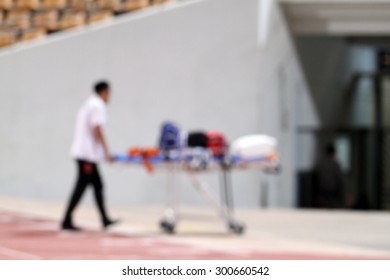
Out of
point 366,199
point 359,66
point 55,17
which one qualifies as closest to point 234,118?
point 55,17

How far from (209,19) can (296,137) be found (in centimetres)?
372

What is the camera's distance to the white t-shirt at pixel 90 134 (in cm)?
1235

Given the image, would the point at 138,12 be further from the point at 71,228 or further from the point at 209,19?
the point at 71,228

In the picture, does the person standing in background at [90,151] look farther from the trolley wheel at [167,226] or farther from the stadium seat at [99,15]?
the stadium seat at [99,15]

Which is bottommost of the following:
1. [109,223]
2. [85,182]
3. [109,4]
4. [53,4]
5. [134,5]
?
[109,223]

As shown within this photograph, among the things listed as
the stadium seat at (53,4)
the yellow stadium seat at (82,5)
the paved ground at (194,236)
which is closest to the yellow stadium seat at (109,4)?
the yellow stadium seat at (82,5)

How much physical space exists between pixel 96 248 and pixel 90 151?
7.11ft

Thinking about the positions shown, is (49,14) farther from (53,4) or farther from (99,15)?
(99,15)

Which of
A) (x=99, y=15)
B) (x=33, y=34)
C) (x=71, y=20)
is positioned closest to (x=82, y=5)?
(x=71, y=20)

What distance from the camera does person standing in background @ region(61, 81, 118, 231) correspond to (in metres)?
12.3

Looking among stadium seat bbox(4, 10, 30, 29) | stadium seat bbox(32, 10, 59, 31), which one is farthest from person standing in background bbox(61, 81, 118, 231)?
stadium seat bbox(4, 10, 30, 29)

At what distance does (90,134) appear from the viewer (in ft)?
40.8

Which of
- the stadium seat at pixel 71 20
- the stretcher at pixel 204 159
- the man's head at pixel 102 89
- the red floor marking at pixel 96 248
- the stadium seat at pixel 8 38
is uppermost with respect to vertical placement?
the stadium seat at pixel 71 20

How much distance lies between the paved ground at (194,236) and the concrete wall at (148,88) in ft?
5.05
